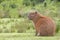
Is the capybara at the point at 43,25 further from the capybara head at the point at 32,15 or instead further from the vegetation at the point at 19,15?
the vegetation at the point at 19,15

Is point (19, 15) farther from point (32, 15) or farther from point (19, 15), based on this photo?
point (32, 15)

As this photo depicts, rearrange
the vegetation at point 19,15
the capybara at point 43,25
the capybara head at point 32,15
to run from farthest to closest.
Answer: the vegetation at point 19,15
the capybara head at point 32,15
the capybara at point 43,25

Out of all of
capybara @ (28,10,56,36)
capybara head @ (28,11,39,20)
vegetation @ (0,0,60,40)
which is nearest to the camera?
capybara @ (28,10,56,36)

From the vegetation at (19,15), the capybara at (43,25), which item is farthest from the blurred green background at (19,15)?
the capybara at (43,25)

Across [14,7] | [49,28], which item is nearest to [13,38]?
[49,28]

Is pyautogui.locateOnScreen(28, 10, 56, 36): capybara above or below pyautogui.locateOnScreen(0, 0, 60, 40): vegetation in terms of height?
above

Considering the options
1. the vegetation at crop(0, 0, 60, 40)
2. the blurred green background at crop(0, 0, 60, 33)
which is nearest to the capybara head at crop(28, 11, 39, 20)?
the vegetation at crop(0, 0, 60, 40)

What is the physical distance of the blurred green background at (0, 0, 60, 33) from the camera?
12303 millimetres

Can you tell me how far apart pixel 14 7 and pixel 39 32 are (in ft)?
37.2

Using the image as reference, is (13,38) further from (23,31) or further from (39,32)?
(23,31)

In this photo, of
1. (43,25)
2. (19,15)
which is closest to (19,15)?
(19,15)

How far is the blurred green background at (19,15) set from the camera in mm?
12303

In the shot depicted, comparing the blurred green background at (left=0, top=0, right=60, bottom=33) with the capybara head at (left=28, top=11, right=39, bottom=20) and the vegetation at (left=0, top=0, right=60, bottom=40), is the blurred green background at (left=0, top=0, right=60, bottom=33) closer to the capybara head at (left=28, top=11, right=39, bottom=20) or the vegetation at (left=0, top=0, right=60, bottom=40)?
the vegetation at (left=0, top=0, right=60, bottom=40)

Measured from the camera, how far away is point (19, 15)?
18.7 m
